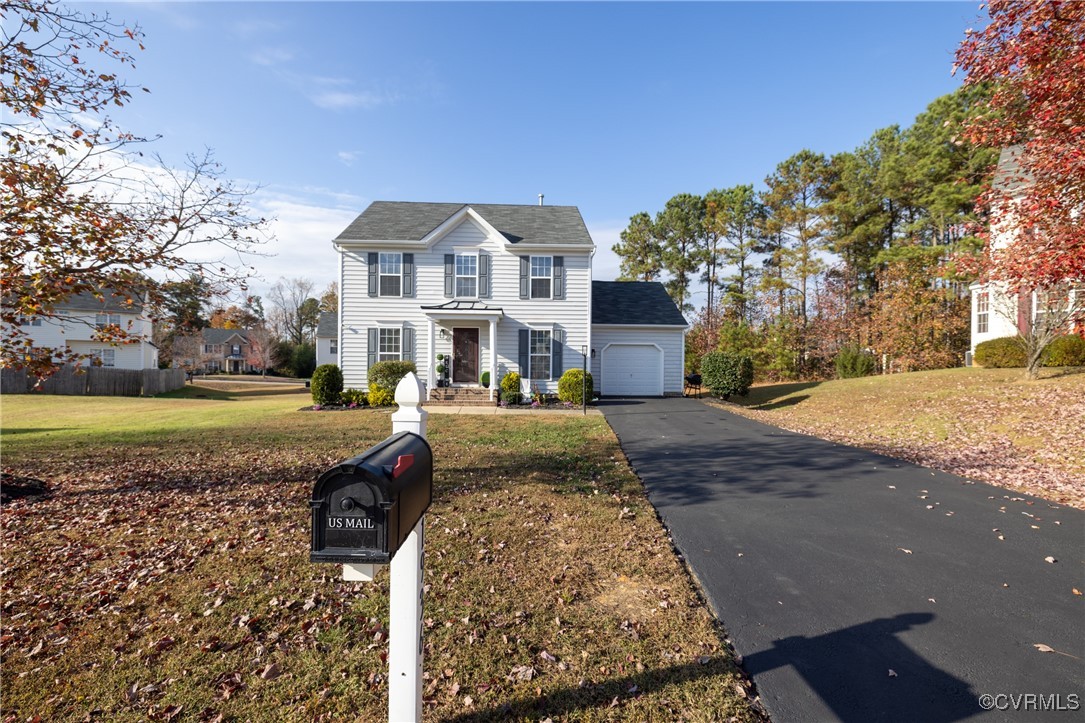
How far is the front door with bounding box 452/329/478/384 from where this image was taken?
18031 millimetres

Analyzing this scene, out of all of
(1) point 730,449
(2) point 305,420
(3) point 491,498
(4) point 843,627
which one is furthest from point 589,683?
(2) point 305,420

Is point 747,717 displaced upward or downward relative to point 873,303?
downward

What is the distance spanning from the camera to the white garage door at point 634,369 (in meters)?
20.1

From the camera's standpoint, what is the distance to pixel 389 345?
696 inches

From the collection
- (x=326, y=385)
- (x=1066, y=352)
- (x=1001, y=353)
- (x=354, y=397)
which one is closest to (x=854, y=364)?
(x=1001, y=353)

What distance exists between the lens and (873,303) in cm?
2466

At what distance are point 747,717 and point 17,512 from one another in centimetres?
749

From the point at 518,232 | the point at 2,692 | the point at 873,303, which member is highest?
the point at 518,232

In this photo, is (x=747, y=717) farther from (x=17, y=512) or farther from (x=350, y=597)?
(x=17, y=512)

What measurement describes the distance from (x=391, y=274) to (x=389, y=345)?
8.70ft

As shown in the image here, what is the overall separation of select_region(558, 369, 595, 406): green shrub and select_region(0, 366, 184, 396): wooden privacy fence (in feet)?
81.9

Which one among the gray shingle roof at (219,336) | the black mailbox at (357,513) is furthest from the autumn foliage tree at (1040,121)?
the gray shingle roof at (219,336)

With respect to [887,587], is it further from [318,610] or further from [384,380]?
[384,380]

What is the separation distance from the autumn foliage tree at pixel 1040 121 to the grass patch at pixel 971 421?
3004mm
